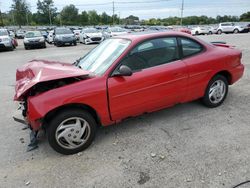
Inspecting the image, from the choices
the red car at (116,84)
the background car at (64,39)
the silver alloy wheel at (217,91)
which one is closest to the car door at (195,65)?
the red car at (116,84)

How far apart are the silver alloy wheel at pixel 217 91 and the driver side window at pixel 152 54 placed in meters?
1.06

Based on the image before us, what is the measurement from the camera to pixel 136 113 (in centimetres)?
367

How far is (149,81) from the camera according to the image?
3.57 metres

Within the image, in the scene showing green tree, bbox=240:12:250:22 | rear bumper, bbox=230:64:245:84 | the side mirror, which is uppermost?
green tree, bbox=240:12:250:22

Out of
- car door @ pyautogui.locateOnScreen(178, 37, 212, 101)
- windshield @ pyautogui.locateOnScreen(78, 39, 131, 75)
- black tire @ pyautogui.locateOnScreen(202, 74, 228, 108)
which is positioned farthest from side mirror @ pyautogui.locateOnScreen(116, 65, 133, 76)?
black tire @ pyautogui.locateOnScreen(202, 74, 228, 108)

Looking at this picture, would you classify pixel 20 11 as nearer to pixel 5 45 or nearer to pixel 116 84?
pixel 5 45

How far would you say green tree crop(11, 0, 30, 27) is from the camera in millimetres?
91562

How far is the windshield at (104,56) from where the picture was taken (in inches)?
140

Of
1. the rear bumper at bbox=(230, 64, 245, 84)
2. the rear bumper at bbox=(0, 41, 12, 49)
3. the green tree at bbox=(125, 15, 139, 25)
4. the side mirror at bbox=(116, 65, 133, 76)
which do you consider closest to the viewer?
the side mirror at bbox=(116, 65, 133, 76)

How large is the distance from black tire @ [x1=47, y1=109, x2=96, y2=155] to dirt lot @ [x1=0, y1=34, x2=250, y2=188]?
0.34 feet

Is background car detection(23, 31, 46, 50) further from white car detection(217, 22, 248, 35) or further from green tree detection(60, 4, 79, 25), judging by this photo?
green tree detection(60, 4, 79, 25)

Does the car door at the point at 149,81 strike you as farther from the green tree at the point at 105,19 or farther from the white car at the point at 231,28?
the green tree at the point at 105,19

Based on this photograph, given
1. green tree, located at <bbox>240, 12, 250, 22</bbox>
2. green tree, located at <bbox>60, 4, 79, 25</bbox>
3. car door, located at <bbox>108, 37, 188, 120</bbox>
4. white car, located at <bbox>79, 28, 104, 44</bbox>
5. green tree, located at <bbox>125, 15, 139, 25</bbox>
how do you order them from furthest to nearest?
green tree, located at <bbox>60, 4, 79, 25</bbox> < green tree, located at <bbox>125, 15, 139, 25</bbox> < green tree, located at <bbox>240, 12, 250, 22</bbox> < white car, located at <bbox>79, 28, 104, 44</bbox> < car door, located at <bbox>108, 37, 188, 120</bbox>

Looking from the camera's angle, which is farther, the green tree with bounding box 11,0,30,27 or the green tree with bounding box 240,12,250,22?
the green tree with bounding box 11,0,30,27
